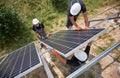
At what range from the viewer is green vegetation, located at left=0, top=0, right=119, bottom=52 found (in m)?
10.3

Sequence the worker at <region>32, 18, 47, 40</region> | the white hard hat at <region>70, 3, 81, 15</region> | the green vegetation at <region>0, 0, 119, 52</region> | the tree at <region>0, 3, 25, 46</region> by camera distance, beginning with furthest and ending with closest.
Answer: the green vegetation at <region>0, 0, 119, 52</region> < the tree at <region>0, 3, 25, 46</region> < the worker at <region>32, 18, 47, 40</region> < the white hard hat at <region>70, 3, 81, 15</region>

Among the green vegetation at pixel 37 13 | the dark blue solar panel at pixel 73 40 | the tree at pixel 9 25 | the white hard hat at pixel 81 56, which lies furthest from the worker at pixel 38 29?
the white hard hat at pixel 81 56

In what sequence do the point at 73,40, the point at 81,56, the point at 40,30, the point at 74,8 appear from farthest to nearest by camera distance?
the point at 40,30, the point at 74,8, the point at 81,56, the point at 73,40

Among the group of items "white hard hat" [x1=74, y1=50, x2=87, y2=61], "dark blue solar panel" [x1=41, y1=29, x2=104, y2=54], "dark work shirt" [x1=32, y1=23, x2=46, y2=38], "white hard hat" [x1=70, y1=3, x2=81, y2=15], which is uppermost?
"white hard hat" [x1=70, y1=3, x2=81, y2=15]

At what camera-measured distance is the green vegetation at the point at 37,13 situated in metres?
10.3

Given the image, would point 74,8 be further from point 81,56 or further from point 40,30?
point 40,30

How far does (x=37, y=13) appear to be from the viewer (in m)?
12.5

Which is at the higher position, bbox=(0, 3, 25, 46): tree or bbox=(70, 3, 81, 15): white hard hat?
bbox=(70, 3, 81, 15): white hard hat

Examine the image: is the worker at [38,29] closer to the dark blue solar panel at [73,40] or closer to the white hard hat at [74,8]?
the white hard hat at [74,8]

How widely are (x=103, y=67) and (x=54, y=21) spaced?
19.9 ft

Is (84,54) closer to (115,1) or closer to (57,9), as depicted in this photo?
(57,9)

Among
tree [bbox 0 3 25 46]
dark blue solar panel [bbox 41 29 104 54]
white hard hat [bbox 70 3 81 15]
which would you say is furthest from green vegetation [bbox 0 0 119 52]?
dark blue solar panel [bbox 41 29 104 54]

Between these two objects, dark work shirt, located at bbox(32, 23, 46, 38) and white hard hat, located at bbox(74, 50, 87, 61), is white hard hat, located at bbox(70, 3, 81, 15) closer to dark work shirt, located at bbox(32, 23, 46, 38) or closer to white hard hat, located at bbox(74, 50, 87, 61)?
white hard hat, located at bbox(74, 50, 87, 61)

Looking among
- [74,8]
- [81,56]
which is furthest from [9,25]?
[81,56]
